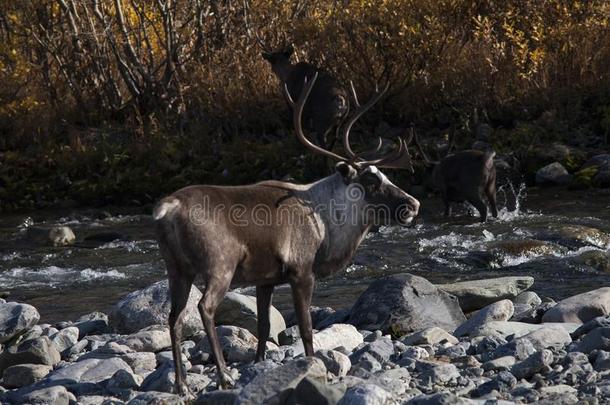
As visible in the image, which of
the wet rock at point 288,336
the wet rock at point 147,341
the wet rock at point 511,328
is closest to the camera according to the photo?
the wet rock at point 511,328

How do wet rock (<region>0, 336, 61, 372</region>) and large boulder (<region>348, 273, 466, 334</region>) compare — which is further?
large boulder (<region>348, 273, 466, 334</region>)

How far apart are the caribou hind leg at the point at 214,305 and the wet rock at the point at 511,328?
2197mm

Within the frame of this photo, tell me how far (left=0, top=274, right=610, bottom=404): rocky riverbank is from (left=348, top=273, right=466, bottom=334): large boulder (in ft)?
0.03

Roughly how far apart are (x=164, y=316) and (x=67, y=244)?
5694 millimetres

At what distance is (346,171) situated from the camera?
7801 mm

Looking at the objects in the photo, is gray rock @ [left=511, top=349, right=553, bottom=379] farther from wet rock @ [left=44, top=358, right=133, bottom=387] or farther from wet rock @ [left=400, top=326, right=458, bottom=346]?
wet rock @ [left=44, top=358, right=133, bottom=387]

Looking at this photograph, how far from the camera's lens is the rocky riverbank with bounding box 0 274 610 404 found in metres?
6.15

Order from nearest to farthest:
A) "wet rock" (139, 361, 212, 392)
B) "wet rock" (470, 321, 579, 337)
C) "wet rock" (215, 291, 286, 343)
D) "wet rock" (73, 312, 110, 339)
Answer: "wet rock" (139, 361, 212, 392), "wet rock" (470, 321, 579, 337), "wet rock" (215, 291, 286, 343), "wet rock" (73, 312, 110, 339)

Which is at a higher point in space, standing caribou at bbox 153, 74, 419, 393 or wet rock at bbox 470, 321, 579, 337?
standing caribou at bbox 153, 74, 419, 393

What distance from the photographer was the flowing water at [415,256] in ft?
37.4

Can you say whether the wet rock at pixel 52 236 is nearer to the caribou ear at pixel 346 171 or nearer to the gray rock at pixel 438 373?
the caribou ear at pixel 346 171

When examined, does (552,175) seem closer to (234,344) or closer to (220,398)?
(234,344)

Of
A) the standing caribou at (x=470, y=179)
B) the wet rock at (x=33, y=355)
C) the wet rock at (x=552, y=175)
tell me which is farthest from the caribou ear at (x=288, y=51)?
the wet rock at (x=33, y=355)

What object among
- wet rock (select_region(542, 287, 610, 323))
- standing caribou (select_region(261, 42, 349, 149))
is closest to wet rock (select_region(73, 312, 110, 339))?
wet rock (select_region(542, 287, 610, 323))
